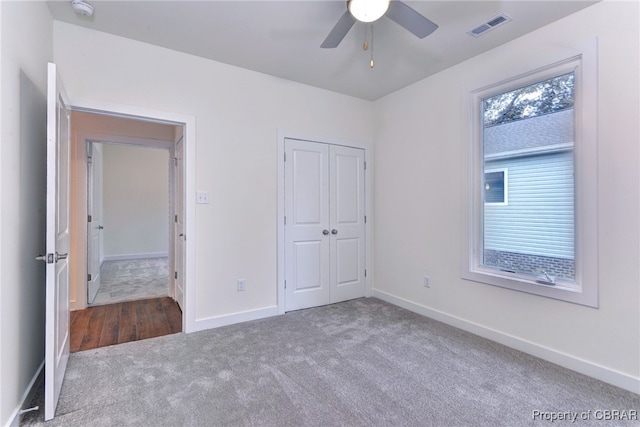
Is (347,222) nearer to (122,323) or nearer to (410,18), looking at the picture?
(410,18)

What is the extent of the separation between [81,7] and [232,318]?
284 centimetres

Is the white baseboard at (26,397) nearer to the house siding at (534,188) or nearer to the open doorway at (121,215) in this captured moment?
the open doorway at (121,215)

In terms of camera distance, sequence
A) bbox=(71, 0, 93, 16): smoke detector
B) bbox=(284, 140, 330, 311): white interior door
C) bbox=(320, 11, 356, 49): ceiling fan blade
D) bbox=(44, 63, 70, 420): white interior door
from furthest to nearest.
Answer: bbox=(284, 140, 330, 311): white interior door, bbox=(71, 0, 93, 16): smoke detector, bbox=(320, 11, 356, 49): ceiling fan blade, bbox=(44, 63, 70, 420): white interior door

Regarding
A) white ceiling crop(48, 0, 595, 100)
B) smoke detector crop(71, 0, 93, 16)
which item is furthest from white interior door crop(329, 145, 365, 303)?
smoke detector crop(71, 0, 93, 16)

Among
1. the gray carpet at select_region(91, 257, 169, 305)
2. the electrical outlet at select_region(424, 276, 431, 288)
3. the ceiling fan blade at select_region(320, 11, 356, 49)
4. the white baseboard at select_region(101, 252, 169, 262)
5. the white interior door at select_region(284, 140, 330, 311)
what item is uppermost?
the ceiling fan blade at select_region(320, 11, 356, 49)

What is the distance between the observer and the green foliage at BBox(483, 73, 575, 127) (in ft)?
7.56

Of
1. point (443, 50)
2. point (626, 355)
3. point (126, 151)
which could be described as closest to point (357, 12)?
point (443, 50)

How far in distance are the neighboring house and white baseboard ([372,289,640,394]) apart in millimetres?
594

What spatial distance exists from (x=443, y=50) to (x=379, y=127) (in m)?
1.34

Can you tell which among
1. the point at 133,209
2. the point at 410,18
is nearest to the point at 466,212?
the point at 410,18

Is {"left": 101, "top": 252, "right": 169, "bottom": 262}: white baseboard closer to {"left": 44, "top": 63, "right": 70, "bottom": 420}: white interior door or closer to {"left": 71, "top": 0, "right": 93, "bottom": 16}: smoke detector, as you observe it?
{"left": 44, "top": 63, "right": 70, "bottom": 420}: white interior door

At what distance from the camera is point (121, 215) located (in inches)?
279

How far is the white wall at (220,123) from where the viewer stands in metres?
2.50

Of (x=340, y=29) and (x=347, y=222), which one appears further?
(x=347, y=222)
